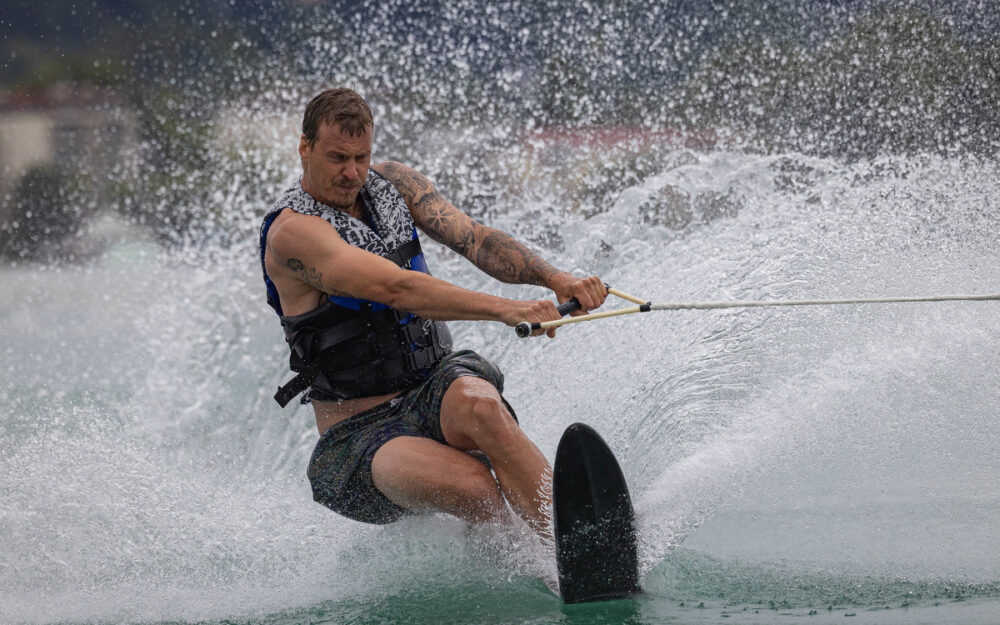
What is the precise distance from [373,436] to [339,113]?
0.87 metres

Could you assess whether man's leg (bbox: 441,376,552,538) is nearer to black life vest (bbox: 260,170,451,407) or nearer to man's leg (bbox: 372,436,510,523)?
man's leg (bbox: 372,436,510,523)

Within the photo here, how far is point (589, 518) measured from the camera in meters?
2.55

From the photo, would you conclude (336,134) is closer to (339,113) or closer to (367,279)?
(339,113)

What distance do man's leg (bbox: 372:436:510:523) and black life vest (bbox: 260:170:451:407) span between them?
219 millimetres

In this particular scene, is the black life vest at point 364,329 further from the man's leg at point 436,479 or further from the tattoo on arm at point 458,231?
the man's leg at point 436,479

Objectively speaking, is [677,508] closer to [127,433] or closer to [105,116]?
[127,433]

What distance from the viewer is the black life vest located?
2.80 meters

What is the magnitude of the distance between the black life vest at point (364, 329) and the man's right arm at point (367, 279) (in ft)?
0.29

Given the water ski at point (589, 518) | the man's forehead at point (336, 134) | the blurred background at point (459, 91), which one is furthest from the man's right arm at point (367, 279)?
the blurred background at point (459, 91)

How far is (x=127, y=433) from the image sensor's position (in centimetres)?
459

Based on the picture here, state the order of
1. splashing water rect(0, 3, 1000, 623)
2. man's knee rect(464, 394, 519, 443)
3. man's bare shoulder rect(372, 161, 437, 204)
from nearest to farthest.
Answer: man's knee rect(464, 394, 519, 443), splashing water rect(0, 3, 1000, 623), man's bare shoulder rect(372, 161, 437, 204)

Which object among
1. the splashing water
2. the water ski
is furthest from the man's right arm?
the splashing water

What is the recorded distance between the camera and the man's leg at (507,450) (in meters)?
2.64

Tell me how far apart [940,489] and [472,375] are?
1598 millimetres
